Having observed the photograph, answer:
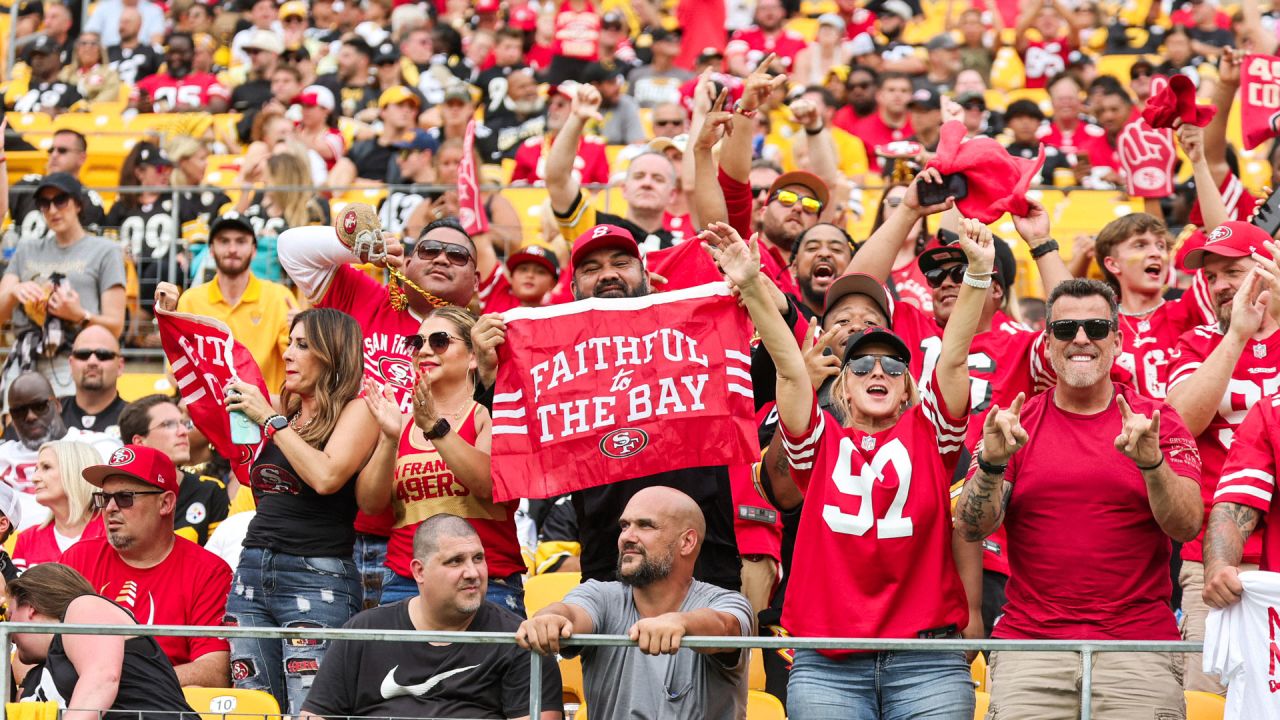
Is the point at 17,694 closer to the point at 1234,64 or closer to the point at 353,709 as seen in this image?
the point at 353,709

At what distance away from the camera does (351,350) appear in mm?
7188

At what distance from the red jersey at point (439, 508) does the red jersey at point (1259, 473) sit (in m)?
2.52

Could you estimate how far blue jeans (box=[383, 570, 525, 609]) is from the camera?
266 inches

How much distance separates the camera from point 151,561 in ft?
23.8

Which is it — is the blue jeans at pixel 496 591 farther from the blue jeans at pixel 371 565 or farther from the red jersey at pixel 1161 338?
the red jersey at pixel 1161 338

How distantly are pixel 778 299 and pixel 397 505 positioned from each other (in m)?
1.64

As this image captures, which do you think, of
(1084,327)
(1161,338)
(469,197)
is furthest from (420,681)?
(469,197)

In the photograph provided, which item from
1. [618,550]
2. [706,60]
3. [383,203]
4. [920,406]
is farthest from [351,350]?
[706,60]

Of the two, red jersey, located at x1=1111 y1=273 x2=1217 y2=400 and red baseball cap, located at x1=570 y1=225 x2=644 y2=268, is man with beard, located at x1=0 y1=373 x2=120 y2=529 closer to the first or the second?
red baseball cap, located at x1=570 y1=225 x2=644 y2=268

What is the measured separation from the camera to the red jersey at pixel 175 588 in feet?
23.2

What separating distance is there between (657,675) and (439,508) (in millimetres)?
1256

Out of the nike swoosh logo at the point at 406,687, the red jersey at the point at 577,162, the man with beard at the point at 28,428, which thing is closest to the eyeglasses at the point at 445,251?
the nike swoosh logo at the point at 406,687

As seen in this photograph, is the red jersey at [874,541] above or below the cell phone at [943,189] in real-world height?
below

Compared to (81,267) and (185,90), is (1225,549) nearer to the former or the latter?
(81,267)
